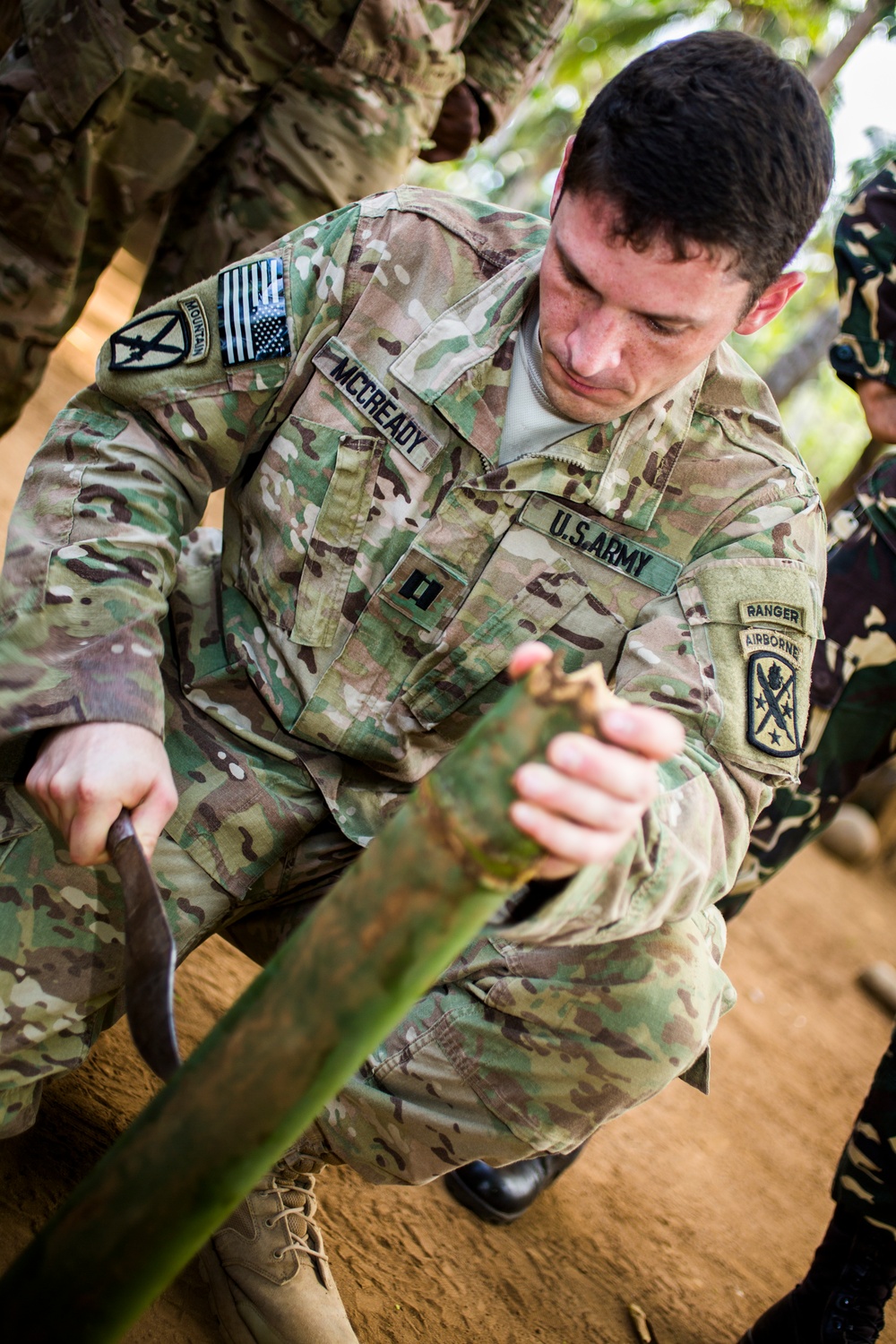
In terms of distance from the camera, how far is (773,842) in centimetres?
269

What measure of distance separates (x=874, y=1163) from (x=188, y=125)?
9.03ft

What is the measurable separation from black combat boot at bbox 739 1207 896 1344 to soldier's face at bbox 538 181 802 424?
5.55ft

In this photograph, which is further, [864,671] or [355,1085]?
[864,671]

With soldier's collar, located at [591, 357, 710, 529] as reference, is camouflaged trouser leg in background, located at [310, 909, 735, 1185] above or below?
below

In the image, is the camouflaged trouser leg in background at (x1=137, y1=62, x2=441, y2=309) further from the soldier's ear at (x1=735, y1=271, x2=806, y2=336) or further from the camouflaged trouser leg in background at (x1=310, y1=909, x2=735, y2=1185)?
the camouflaged trouser leg in background at (x1=310, y1=909, x2=735, y2=1185)

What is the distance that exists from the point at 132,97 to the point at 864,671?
86.4 inches

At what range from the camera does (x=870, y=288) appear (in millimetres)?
2838

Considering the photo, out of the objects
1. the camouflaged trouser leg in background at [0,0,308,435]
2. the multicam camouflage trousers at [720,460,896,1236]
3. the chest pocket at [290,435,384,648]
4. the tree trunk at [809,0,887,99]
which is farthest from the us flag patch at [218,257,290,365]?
the tree trunk at [809,0,887,99]

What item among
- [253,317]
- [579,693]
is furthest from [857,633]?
[579,693]

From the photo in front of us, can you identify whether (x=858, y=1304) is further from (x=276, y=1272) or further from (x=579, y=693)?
(x=579, y=693)

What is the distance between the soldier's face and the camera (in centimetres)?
158

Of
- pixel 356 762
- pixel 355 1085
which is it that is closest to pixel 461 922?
pixel 355 1085

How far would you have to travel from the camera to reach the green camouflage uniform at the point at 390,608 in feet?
5.32

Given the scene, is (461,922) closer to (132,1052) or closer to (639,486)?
(639,486)
